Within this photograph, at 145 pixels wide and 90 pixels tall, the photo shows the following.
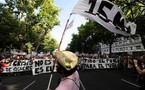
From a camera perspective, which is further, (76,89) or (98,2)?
(98,2)

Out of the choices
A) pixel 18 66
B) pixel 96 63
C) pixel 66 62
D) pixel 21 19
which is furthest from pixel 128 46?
pixel 66 62

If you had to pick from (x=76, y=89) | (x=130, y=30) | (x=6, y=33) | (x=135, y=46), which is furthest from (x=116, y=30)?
(x=135, y=46)

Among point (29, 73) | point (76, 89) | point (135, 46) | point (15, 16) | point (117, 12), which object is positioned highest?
point (117, 12)

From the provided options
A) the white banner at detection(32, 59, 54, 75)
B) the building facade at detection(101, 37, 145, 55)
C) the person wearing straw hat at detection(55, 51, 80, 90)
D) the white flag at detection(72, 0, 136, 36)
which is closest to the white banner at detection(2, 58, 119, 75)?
the white banner at detection(32, 59, 54, 75)

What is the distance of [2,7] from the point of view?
169 feet

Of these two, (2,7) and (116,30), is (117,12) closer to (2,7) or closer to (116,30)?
(116,30)

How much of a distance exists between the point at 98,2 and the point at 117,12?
0.55m

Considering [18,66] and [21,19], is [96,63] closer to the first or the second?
[18,66]

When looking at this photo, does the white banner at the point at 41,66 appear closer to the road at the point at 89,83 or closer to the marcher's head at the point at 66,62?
the road at the point at 89,83

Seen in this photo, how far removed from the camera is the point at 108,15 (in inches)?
277

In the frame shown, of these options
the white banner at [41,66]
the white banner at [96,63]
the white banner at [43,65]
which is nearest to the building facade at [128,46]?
the white banner at [96,63]

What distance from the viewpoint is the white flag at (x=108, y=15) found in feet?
23.0

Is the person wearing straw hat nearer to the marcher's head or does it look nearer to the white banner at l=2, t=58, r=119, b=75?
the marcher's head

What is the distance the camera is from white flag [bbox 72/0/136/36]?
7.02 m
